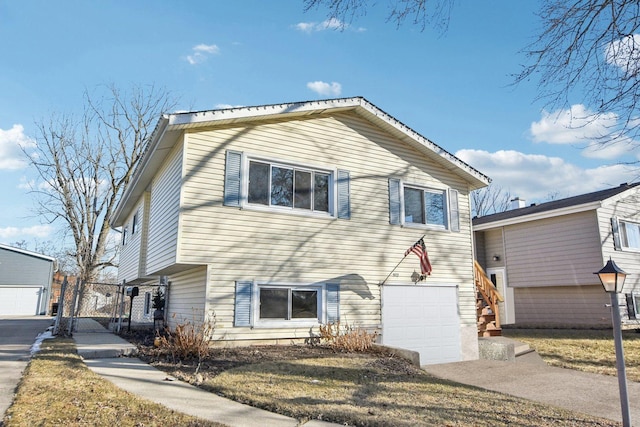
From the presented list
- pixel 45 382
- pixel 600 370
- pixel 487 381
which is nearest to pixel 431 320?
pixel 487 381

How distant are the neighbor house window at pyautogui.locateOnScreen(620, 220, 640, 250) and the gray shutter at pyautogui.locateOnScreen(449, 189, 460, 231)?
8817mm

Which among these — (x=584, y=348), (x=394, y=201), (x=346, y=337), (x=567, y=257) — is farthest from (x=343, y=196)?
(x=567, y=257)

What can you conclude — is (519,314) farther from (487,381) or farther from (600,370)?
(487,381)

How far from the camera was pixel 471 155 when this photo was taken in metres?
44.8

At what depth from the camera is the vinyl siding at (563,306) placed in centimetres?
1662

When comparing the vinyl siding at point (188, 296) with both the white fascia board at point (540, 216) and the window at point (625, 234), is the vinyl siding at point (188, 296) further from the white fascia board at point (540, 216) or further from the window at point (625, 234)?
the window at point (625, 234)

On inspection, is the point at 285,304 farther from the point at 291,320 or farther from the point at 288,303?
the point at 291,320

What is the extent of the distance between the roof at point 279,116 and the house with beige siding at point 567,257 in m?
6.46

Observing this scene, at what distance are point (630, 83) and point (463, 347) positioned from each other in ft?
27.7

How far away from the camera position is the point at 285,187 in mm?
10242

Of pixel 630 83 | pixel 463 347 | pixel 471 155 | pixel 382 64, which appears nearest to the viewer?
pixel 630 83

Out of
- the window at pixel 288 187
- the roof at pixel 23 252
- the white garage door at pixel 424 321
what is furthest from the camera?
the roof at pixel 23 252

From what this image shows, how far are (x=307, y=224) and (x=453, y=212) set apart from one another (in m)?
4.79

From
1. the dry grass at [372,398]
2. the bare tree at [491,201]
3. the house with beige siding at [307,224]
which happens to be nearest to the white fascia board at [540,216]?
the house with beige siding at [307,224]
